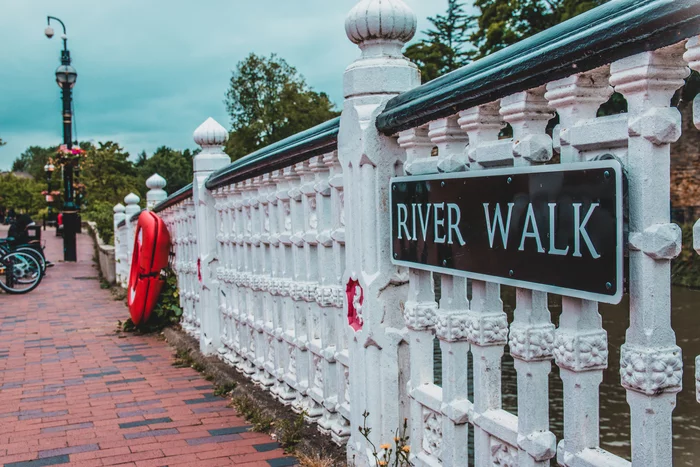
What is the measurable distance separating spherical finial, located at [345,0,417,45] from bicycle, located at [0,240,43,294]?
34.1 ft

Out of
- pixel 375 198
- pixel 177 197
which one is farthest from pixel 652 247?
pixel 177 197

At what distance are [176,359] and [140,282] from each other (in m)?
1.51

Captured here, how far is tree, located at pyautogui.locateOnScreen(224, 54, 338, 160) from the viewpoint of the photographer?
60.3 m

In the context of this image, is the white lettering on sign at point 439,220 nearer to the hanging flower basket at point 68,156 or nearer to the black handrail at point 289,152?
the black handrail at point 289,152

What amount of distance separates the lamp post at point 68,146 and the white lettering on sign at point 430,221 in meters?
17.1

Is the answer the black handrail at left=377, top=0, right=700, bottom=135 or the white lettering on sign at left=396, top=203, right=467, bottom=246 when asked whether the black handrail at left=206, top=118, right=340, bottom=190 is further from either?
the black handrail at left=377, top=0, right=700, bottom=135

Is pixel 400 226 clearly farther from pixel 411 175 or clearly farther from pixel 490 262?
pixel 490 262

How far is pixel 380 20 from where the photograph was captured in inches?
116

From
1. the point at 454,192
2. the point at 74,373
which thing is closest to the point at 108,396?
the point at 74,373

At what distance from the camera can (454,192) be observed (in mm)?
2301

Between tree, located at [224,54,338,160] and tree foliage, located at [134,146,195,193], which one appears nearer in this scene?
tree, located at [224,54,338,160]

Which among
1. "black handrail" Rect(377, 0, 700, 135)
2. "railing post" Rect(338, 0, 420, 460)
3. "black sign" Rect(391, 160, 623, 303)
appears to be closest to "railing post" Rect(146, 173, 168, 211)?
"railing post" Rect(338, 0, 420, 460)

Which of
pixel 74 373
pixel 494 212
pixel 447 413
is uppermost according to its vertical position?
pixel 494 212

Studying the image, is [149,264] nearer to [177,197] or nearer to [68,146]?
[177,197]
